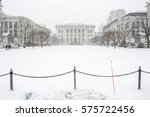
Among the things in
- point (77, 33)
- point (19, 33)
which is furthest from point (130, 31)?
point (77, 33)

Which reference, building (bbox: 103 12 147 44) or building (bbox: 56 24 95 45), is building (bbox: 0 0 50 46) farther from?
building (bbox: 56 24 95 45)

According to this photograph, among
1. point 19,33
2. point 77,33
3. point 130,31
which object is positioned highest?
point 77,33

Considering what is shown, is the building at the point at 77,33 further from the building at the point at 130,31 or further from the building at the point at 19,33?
the building at the point at 19,33

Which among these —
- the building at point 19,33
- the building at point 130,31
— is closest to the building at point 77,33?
the building at point 130,31

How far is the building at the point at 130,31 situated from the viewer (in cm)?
6792

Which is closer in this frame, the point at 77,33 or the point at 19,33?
the point at 19,33

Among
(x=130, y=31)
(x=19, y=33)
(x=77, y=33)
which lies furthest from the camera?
(x=77, y=33)

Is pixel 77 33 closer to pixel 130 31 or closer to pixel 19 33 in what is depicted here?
pixel 19 33

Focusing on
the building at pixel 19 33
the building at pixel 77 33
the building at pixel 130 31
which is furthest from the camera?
the building at pixel 77 33

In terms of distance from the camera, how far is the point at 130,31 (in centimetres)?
8088

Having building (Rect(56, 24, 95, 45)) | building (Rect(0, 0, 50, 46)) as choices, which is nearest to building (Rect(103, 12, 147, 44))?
building (Rect(0, 0, 50, 46))

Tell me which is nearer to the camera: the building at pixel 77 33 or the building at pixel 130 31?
the building at pixel 130 31

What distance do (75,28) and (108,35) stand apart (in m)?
91.2

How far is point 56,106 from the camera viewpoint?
687 cm
